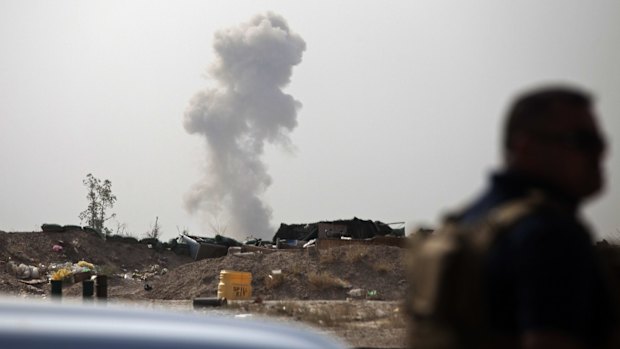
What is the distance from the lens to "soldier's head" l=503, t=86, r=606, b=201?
2.83m

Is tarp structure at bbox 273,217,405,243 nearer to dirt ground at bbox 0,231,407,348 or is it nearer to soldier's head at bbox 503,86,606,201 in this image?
dirt ground at bbox 0,231,407,348

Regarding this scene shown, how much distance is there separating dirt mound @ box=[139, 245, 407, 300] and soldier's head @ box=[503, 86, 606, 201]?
85.6ft

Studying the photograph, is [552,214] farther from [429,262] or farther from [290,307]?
[290,307]

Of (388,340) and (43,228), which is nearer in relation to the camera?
(388,340)

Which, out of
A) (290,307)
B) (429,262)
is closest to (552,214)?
(429,262)

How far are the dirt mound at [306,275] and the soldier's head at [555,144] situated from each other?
2608 cm

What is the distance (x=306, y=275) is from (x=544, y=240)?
1128 inches

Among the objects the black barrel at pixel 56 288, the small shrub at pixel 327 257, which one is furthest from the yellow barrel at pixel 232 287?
the black barrel at pixel 56 288

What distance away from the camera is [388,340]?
1418cm

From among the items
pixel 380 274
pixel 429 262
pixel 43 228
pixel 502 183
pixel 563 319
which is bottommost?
pixel 563 319

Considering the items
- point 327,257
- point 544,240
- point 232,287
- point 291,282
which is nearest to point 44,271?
point 327,257

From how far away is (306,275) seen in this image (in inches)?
1225

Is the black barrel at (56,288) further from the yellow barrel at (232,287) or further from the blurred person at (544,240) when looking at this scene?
the blurred person at (544,240)

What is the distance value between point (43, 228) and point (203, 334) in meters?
47.8
